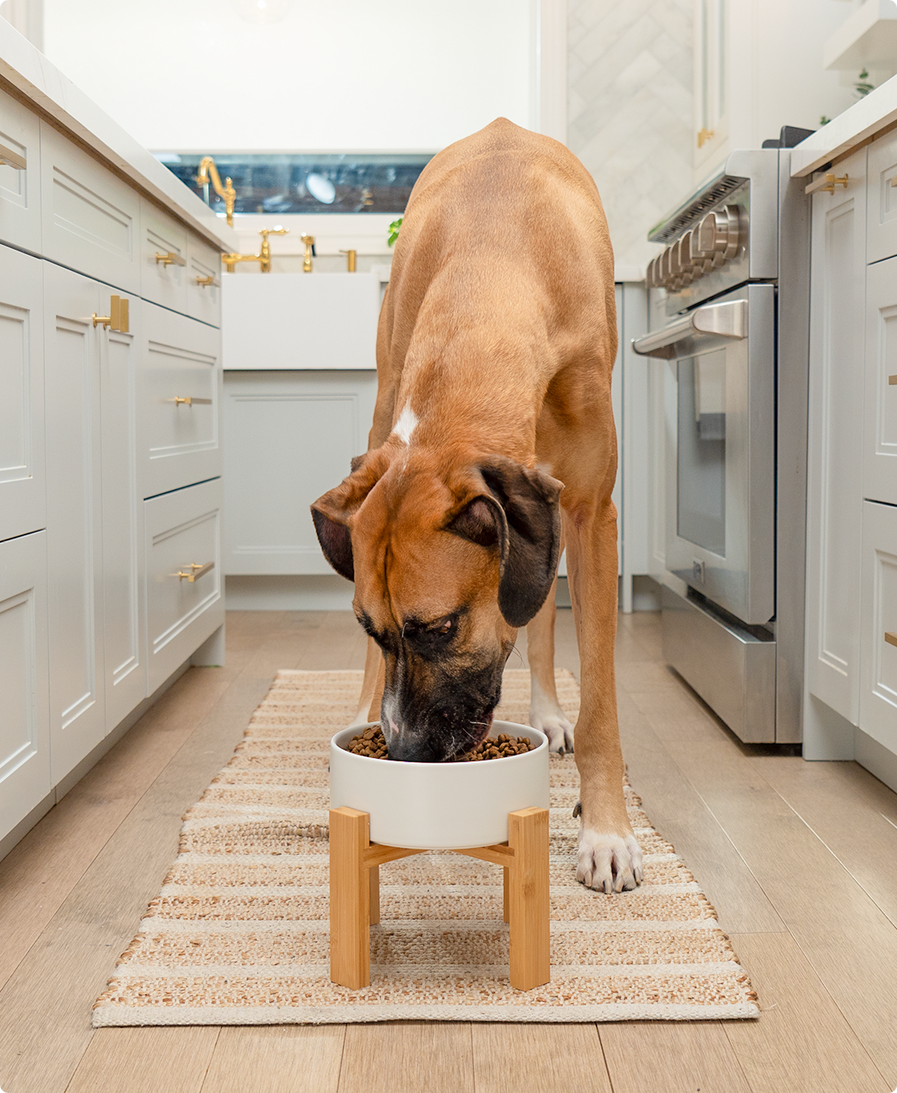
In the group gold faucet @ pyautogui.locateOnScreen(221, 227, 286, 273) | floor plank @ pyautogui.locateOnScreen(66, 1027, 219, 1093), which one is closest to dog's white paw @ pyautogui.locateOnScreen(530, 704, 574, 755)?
floor plank @ pyautogui.locateOnScreen(66, 1027, 219, 1093)

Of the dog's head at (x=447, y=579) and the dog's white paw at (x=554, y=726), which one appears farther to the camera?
the dog's white paw at (x=554, y=726)

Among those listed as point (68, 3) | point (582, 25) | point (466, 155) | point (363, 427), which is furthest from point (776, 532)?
point (68, 3)

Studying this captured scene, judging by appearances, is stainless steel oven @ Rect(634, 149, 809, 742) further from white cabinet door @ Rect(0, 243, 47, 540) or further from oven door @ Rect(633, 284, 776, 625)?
white cabinet door @ Rect(0, 243, 47, 540)

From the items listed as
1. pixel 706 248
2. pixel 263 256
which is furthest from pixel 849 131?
pixel 263 256

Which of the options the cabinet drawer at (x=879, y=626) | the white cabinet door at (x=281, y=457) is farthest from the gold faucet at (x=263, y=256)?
the cabinet drawer at (x=879, y=626)

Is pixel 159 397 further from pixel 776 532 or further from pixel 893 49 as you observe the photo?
pixel 893 49

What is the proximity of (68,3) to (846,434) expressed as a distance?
3507 millimetres

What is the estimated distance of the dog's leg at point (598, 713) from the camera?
135 centimetres

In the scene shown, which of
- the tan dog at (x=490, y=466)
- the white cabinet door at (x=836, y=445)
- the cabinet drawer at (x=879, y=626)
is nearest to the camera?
the tan dog at (x=490, y=466)

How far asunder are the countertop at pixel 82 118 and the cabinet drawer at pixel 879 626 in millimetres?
1338

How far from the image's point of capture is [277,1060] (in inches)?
38.2

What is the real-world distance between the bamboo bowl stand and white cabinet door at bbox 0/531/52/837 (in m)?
0.48

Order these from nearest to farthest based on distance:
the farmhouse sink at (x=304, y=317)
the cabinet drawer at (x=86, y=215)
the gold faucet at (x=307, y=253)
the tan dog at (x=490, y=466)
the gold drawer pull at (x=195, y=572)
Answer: the tan dog at (x=490, y=466), the cabinet drawer at (x=86, y=215), the gold drawer pull at (x=195, y=572), the farmhouse sink at (x=304, y=317), the gold faucet at (x=307, y=253)

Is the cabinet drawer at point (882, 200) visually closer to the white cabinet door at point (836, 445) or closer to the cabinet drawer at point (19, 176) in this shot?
the white cabinet door at point (836, 445)
